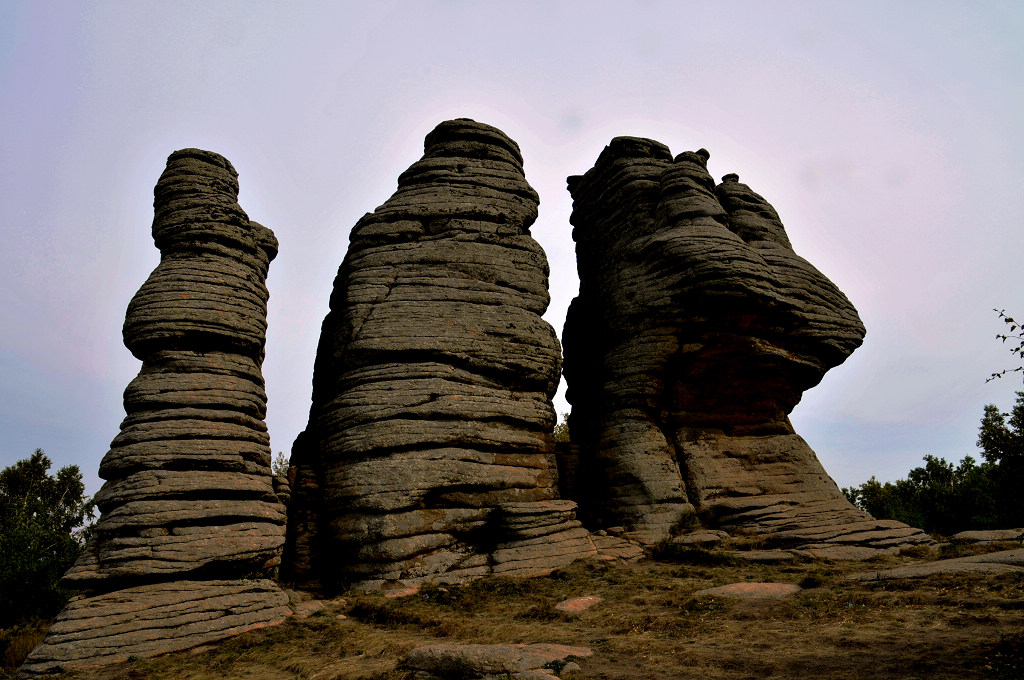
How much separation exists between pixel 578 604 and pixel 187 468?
6.75 meters

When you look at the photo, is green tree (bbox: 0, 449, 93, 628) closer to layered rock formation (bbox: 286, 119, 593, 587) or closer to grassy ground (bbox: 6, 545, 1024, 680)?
layered rock formation (bbox: 286, 119, 593, 587)

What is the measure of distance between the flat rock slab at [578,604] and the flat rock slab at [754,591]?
1590mm

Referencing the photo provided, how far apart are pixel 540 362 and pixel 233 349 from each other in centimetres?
663

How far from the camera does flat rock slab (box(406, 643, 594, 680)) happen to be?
623 centimetres

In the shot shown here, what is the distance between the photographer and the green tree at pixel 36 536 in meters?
15.4

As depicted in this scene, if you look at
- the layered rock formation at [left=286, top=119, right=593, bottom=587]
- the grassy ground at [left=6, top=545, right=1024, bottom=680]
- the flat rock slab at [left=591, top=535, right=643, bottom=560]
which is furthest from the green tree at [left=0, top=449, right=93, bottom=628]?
the flat rock slab at [left=591, top=535, right=643, bottom=560]

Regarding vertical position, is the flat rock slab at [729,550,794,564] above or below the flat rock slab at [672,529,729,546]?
below

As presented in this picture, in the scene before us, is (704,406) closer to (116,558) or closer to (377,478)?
(377,478)

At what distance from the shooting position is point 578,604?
9641mm

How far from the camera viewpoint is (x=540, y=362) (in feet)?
47.8

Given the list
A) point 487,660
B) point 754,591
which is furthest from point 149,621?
point 754,591

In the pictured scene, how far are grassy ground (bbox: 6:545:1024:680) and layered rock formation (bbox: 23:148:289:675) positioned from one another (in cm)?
62

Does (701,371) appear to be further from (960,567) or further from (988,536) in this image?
(960,567)

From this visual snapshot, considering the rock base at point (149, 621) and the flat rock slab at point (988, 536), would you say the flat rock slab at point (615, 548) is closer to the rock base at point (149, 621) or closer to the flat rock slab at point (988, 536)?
the rock base at point (149, 621)
